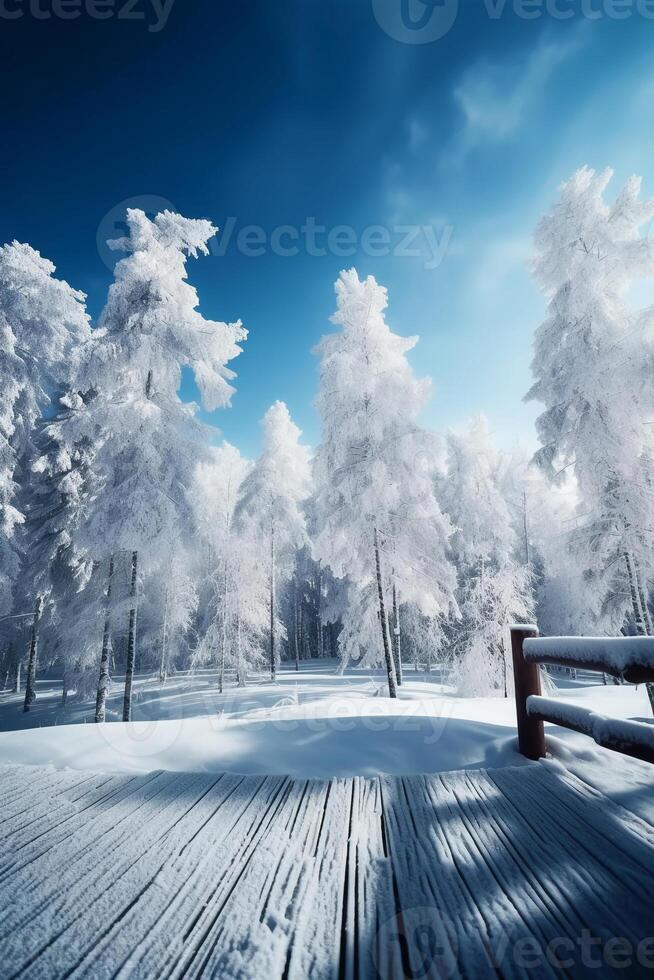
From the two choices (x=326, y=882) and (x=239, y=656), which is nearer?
(x=326, y=882)

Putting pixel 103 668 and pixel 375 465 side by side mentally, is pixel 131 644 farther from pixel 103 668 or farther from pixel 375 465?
pixel 375 465

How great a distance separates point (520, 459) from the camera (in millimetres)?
27219

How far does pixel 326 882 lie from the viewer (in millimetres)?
1731

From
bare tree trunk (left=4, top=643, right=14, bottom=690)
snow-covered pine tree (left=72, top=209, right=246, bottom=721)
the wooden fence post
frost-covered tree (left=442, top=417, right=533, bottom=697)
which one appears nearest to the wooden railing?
the wooden fence post

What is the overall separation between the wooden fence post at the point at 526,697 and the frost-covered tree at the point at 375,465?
7964 mm

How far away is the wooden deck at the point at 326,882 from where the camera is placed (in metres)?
1.33

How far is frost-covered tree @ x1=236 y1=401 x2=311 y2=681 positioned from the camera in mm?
20516

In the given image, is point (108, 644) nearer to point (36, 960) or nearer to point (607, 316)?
point (36, 960)

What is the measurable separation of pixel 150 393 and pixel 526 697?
10949mm

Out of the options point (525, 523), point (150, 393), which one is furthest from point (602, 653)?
point (525, 523)

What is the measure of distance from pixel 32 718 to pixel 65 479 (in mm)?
9845

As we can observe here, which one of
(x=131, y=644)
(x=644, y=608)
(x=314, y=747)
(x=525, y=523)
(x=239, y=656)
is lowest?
(x=239, y=656)

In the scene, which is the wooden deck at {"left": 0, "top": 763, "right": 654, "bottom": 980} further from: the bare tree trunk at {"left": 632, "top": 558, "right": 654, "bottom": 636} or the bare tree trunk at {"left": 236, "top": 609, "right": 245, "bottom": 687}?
the bare tree trunk at {"left": 236, "top": 609, "right": 245, "bottom": 687}

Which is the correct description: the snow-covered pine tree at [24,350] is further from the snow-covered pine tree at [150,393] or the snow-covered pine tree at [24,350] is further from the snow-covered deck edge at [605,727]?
the snow-covered deck edge at [605,727]
